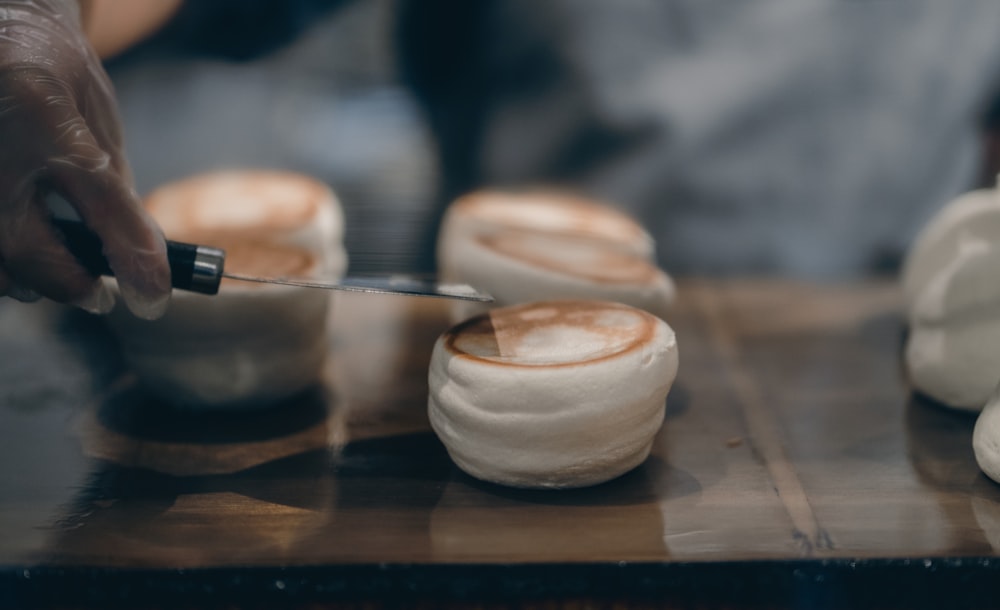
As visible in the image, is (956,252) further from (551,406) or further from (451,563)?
(451,563)

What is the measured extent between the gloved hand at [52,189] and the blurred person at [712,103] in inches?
34.7

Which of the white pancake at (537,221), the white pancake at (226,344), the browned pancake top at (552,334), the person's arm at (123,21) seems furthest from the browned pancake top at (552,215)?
the person's arm at (123,21)

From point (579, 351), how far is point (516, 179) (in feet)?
3.96

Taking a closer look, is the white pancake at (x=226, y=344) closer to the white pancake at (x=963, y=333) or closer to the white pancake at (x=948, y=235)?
the white pancake at (x=963, y=333)

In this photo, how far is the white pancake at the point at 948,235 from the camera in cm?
173

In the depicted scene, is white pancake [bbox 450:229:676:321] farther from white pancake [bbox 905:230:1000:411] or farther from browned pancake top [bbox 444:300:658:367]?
white pancake [bbox 905:230:1000:411]

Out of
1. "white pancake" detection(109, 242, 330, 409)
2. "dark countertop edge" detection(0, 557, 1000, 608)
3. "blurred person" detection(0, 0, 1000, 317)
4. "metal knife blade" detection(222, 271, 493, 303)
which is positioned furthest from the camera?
"blurred person" detection(0, 0, 1000, 317)

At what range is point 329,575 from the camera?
1211mm

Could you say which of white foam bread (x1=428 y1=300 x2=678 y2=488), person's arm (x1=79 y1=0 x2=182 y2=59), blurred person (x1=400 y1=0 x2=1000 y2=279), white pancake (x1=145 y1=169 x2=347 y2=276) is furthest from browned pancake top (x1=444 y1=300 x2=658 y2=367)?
person's arm (x1=79 y1=0 x2=182 y2=59)

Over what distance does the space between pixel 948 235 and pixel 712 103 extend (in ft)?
2.60

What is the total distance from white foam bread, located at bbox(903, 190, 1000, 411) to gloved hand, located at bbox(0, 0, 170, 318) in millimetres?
1296

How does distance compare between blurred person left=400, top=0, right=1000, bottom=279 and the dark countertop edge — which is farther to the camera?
blurred person left=400, top=0, right=1000, bottom=279

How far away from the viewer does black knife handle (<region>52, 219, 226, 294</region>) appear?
4.78ft

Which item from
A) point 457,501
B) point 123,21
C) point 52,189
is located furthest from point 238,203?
point 457,501
